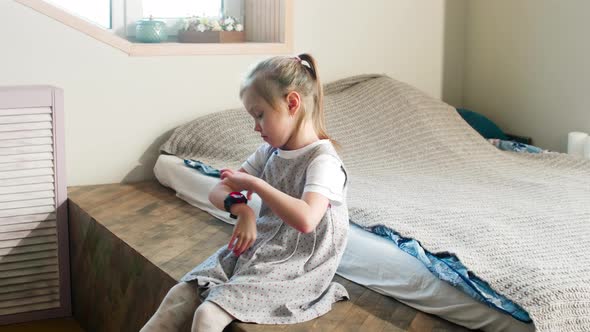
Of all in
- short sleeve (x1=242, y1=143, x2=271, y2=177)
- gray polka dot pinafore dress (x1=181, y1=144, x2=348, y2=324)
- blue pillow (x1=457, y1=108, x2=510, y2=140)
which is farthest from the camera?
blue pillow (x1=457, y1=108, x2=510, y2=140)

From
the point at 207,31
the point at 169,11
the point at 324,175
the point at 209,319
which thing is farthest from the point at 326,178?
the point at 169,11

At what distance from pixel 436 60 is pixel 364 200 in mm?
1528

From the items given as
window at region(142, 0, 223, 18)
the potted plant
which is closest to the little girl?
the potted plant

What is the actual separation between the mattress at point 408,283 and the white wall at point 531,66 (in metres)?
1.51

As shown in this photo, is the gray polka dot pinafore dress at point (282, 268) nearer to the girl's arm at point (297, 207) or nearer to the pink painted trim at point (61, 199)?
the girl's arm at point (297, 207)

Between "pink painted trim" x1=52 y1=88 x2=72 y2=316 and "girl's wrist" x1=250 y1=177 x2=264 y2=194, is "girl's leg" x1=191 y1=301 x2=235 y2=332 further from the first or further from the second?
"pink painted trim" x1=52 y1=88 x2=72 y2=316

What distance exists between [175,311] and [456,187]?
1017 mm

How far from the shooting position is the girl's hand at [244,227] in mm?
1562

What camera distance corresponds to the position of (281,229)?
1.64 m

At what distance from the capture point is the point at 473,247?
162 cm

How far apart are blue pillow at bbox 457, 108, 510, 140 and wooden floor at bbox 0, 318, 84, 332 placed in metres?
1.74

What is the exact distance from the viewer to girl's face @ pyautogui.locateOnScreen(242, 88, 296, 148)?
1.57 m

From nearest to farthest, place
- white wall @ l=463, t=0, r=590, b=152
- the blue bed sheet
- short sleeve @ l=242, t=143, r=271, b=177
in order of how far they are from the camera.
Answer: the blue bed sheet → short sleeve @ l=242, t=143, r=271, b=177 → white wall @ l=463, t=0, r=590, b=152

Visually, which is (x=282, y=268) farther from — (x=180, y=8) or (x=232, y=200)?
(x=180, y=8)
